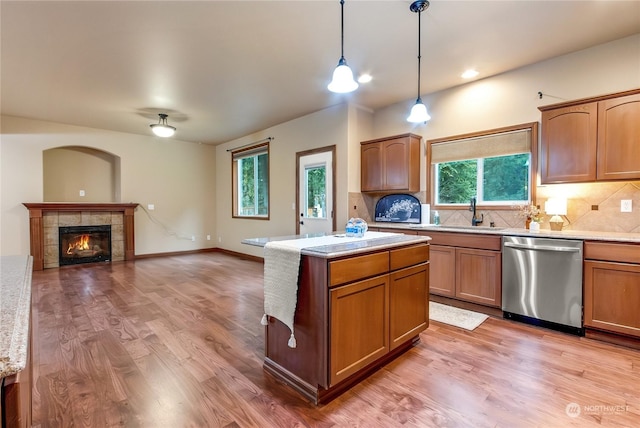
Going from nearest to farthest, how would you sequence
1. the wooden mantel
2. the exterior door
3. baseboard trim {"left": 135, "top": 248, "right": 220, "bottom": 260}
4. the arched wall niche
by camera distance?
the exterior door < the wooden mantel < the arched wall niche < baseboard trim {"left": 135, "top": 248, "right": 220, "bottom": 260}

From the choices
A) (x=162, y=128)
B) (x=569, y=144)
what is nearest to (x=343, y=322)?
(x=569, y=144)

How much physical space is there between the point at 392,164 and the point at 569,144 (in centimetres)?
202

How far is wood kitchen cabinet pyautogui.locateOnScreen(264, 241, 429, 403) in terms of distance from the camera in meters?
1.86

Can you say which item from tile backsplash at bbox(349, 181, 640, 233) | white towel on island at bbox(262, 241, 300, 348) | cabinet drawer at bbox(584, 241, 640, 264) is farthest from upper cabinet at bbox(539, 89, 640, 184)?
white towel on island at bbox(262, 241, 300, 348)

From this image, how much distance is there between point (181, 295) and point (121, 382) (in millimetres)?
2048

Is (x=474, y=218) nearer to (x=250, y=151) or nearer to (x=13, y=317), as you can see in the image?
(x=13, y=317)

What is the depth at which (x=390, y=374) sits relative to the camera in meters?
2.23

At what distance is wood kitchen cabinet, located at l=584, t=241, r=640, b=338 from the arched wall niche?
8.03 m

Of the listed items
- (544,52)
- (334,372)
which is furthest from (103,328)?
(544,52)

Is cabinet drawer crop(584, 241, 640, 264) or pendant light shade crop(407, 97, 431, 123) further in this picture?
pendant light shade crop(407, 97, 431, 123)

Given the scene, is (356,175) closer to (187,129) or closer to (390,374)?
(390,374)

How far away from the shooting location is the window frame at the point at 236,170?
6.37 meters

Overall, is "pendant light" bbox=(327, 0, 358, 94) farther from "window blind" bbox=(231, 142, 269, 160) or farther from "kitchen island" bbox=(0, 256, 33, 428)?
"window blind" bbox=(231, 142, 269, 160)

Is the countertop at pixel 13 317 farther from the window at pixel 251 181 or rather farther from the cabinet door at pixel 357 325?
the window at pixel 251 181
